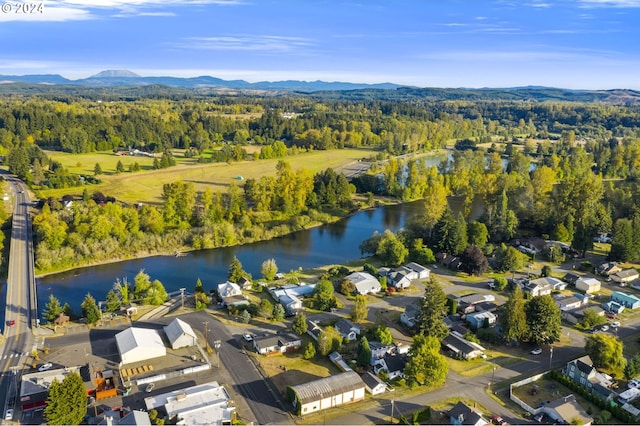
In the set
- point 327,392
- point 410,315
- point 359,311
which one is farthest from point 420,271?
point 327,392

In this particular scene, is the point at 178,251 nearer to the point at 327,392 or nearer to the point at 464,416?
the point at 327,392

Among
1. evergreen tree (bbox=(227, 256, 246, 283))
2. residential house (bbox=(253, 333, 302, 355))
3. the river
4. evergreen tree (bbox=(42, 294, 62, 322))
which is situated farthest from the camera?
the river

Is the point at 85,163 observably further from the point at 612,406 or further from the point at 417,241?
the point at 612,406

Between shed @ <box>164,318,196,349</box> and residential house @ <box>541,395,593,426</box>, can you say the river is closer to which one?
shed @ <box>164,318,196,349</box>

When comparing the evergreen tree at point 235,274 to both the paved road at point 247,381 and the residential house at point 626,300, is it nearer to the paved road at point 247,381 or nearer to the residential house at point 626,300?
the paved road at point 247,381

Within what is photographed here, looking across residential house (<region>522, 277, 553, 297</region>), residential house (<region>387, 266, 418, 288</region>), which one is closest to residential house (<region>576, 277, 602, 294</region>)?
residential house (<region>522, 277, 553, 297</region>)
